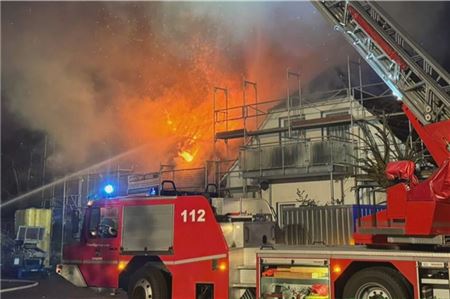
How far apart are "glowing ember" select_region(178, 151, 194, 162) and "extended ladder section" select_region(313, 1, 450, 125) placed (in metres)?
15.7

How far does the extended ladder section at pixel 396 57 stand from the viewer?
26.7 feet

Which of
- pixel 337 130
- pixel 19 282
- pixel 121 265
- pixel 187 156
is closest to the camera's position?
pixel 121 265

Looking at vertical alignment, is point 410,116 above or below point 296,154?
below

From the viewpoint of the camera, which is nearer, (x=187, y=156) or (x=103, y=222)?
(x=103, y=222)

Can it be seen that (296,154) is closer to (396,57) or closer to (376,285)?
(396,57)

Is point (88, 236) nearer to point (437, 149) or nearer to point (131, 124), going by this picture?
point (437, 149)

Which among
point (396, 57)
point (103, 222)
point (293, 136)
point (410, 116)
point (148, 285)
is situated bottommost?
point (148, 285)

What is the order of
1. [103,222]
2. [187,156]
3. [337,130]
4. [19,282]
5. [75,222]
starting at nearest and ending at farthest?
1. [103,222]
2. [75,222]
3. [19,282]
4. [337,130]
5. [187,156]

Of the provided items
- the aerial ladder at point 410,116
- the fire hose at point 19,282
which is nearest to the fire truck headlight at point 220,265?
the aerial ladder at point 410,116

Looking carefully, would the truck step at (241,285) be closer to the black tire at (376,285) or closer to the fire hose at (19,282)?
the black tire at (376,285)

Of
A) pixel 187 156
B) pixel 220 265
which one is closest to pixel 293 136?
pixel 187 156

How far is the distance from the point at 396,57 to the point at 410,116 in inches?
41.7

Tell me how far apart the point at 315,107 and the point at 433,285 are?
15326 millimetres

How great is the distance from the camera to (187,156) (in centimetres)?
2503
